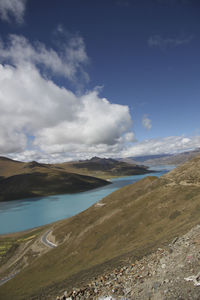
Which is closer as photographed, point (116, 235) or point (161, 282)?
point (161, 282)

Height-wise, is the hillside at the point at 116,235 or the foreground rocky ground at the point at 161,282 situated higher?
the foreground rocky ground at the point at 161,282

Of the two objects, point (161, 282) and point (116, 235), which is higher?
point (161, 282)

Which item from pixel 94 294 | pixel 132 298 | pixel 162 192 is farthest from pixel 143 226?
pixel 132 298

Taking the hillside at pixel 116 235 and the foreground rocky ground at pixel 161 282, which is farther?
the hillside at pixel 116 235

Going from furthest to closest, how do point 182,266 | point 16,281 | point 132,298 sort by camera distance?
point 16,281 < point 182,266 < point 132,298

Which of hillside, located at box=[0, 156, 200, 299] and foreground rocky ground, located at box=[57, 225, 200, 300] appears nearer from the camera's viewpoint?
foreground rocky ground, located at box=[57, 225, 200, 300]

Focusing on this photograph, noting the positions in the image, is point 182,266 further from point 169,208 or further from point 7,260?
point 7,260

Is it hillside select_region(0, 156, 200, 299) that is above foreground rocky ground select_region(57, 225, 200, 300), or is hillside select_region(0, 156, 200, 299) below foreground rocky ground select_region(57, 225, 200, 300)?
below

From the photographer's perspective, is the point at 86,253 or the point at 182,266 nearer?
the point at 182,266
